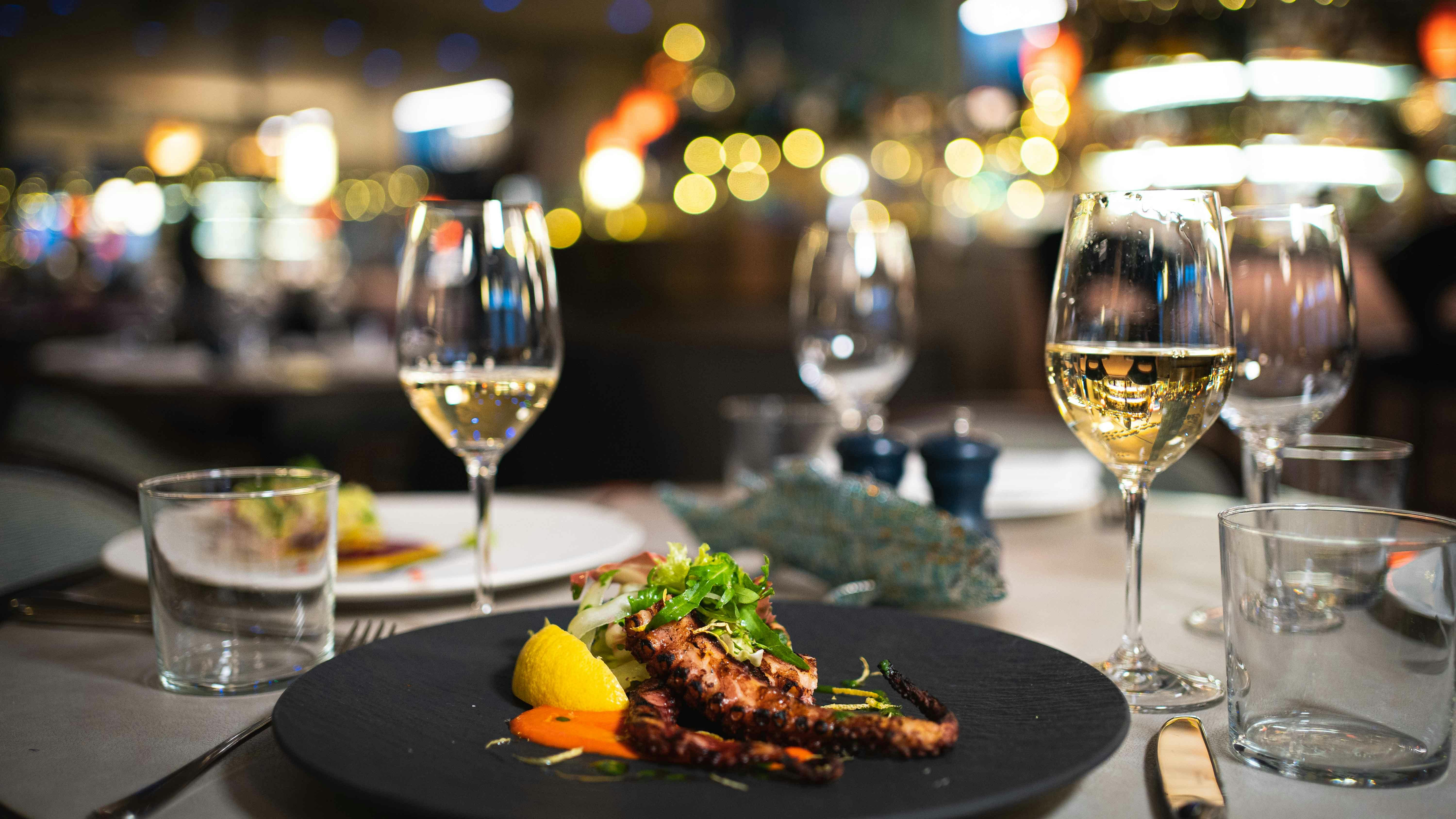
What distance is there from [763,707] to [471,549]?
0.62 meters

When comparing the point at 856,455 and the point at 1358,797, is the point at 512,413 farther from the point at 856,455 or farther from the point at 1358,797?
the point at 1358,797

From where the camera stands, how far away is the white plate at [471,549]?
0.97 metres

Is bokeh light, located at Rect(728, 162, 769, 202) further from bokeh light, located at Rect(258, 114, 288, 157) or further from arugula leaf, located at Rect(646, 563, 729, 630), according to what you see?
arugula leaf, located at Rect(646, 563, 729, 630)

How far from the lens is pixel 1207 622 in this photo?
3.11 ft

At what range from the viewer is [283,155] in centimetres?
1247

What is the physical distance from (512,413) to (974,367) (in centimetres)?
455

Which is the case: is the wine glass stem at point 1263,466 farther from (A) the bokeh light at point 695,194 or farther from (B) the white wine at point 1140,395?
(A) the bokeh light at point 695,194

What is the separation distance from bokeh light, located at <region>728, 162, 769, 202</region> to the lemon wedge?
729 centimetres

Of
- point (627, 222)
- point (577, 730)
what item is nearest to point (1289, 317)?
point (577, 730)

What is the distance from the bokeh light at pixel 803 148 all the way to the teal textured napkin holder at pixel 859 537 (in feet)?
20.9

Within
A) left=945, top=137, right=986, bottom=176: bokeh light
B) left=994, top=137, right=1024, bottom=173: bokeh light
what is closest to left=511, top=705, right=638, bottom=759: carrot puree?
left=945, top=137, right=986, bottom=176: bokeh light

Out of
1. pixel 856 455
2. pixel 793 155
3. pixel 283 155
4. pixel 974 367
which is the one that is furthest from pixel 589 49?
pixel 856 455

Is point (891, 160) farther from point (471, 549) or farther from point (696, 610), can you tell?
point (696, 610)

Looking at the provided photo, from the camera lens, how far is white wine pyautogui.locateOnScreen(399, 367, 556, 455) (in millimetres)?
→ 909
